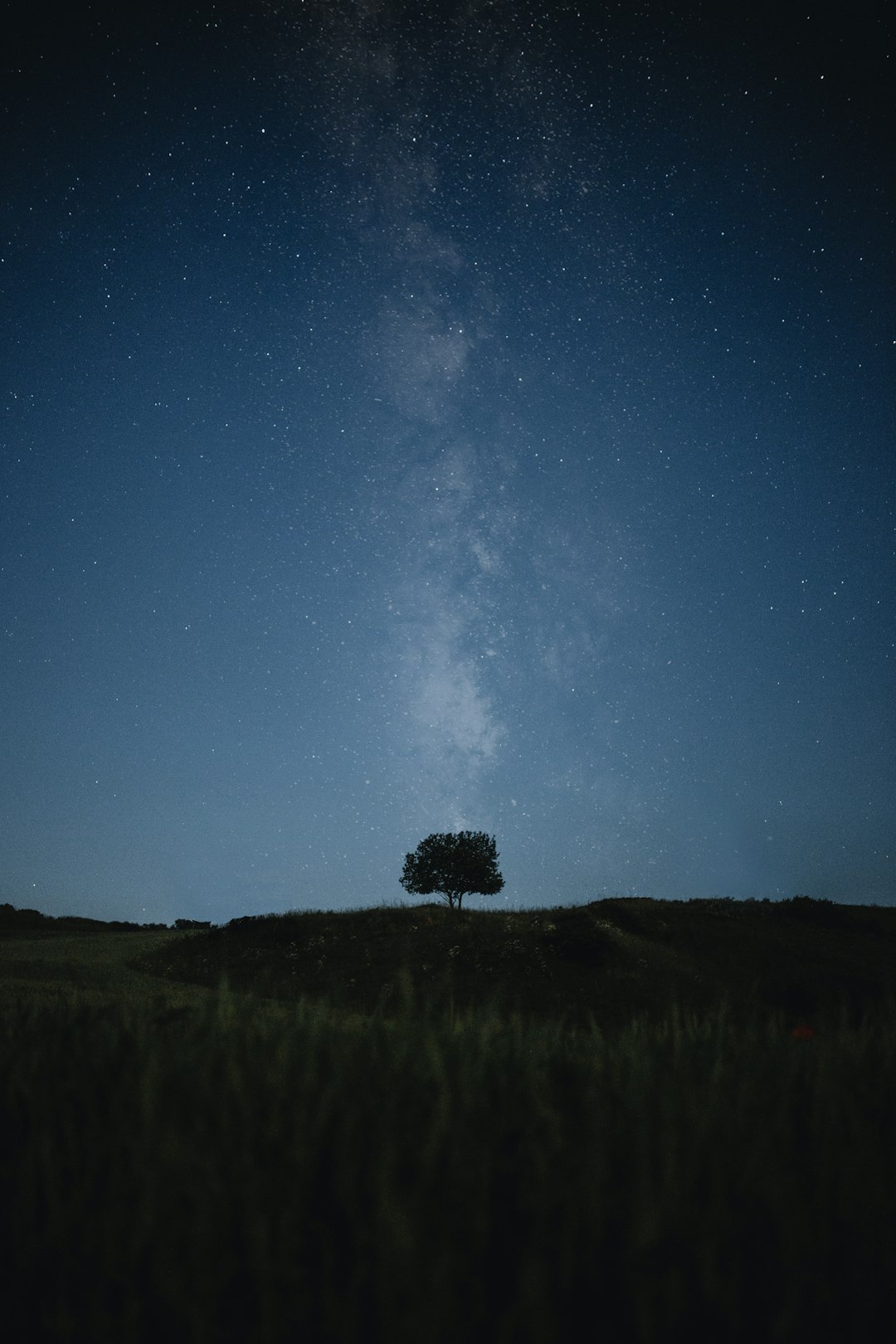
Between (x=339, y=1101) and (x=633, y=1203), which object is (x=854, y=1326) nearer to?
(x=633, y=1203)

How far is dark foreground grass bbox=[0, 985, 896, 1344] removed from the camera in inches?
48.5

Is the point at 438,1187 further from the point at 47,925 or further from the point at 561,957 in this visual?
the point at 47,925

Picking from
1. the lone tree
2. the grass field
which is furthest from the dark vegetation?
the grass field

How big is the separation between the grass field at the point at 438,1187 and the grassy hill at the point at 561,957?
17385mm

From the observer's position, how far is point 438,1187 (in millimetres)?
1513

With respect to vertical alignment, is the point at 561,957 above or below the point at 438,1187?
below

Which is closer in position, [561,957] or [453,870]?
[561,957]

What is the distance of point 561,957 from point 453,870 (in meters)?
27.1

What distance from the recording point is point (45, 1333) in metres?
1.41

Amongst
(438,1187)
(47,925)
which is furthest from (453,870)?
(438,1187)

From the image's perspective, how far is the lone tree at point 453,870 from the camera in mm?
50500

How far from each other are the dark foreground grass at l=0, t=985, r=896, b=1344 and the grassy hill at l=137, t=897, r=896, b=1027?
17.5 m

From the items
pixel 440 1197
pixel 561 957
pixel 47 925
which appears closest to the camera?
pixel 440 1197

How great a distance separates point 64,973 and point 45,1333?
79.6ft
